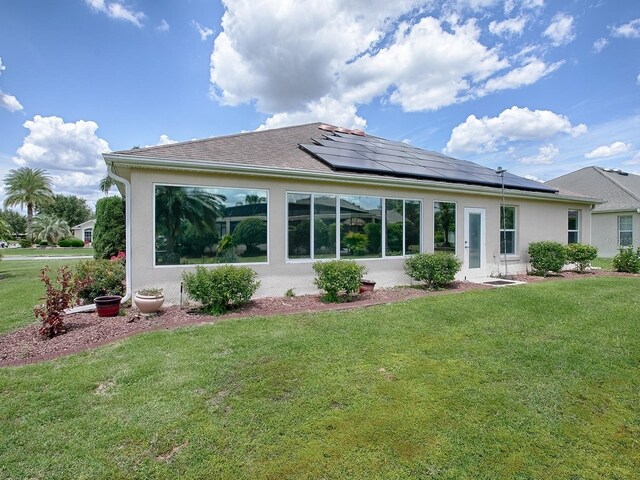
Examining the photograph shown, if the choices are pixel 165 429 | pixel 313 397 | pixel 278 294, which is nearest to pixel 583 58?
pixel 278 294

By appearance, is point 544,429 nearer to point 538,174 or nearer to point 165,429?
point 165,429

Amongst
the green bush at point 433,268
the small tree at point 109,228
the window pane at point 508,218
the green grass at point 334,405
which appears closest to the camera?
the green grass at point 334,405

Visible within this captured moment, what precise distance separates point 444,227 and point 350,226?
Result: 3.52m

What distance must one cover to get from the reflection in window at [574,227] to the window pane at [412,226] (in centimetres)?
863

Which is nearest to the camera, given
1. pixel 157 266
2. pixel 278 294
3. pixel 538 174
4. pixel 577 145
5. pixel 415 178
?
pixel 157 266

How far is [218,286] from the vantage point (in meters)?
6.86

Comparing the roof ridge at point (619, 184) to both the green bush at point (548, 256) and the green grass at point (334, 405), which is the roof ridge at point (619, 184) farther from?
the green grass at point (334, 405)

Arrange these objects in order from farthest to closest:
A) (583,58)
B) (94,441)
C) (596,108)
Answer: (596,108)
(583,58)
(94,441)

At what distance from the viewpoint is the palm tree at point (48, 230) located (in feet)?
148

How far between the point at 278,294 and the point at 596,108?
17958 millimetres

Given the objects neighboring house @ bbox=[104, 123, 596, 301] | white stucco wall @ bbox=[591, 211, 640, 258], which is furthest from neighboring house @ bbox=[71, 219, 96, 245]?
white stucco wall @ bbox=[591, 211, 640, 258]

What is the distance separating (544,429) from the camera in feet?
10.0

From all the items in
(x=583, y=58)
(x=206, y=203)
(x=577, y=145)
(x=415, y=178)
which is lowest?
(x=206, y=203)

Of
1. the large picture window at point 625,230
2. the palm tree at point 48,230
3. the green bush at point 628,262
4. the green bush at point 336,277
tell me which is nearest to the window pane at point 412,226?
the green bush at point 336,277
